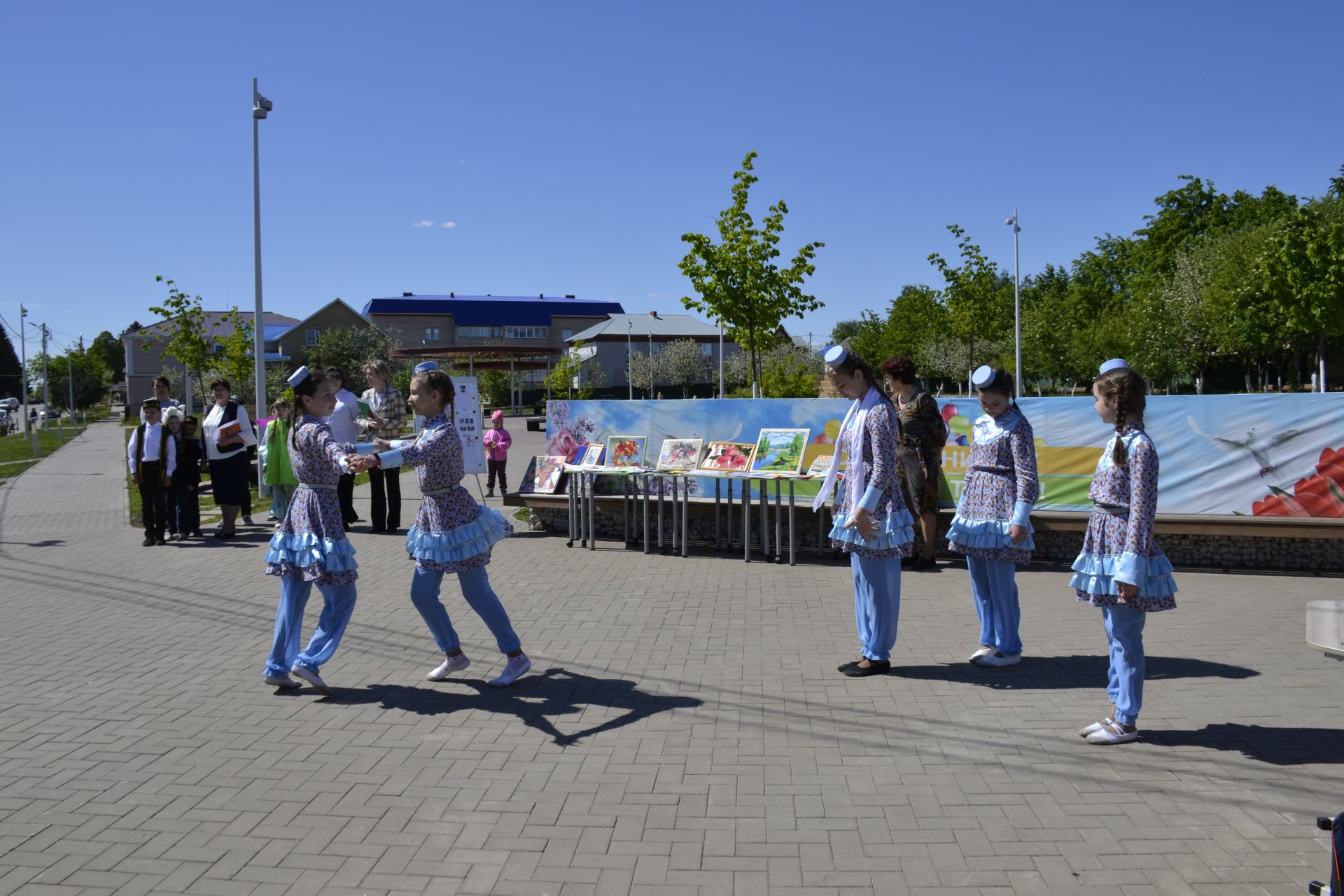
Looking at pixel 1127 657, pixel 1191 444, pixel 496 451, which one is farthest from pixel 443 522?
pixel 496 451

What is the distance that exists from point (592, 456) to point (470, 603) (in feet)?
18.3

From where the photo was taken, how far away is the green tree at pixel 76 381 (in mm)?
77562

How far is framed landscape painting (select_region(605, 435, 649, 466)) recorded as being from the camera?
11.2 m

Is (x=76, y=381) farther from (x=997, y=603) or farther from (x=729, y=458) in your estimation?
(x=997, y=603)

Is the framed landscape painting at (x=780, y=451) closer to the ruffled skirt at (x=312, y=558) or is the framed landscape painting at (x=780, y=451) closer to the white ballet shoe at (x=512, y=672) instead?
the white ballet shoe at (x=512, y=672)

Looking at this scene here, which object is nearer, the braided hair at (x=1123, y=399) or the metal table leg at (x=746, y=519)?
the braided hair at (x=1123, y=399)

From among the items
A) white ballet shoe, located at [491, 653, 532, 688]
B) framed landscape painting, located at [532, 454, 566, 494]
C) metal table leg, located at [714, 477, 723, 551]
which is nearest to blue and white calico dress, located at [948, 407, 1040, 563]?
white ballet shoe, located at [491, 653, 532, 688]

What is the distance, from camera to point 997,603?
629cm

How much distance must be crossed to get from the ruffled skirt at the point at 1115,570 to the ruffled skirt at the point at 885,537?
1.16 meters

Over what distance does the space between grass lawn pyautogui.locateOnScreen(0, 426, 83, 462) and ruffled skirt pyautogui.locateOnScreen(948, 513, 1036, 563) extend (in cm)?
3244

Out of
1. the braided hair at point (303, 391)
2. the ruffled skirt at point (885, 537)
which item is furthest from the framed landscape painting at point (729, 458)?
the braided hair at point (303, 391)

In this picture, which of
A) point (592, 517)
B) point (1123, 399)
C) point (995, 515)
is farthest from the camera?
point (592, 517)

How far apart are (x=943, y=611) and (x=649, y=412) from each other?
472 centimetres

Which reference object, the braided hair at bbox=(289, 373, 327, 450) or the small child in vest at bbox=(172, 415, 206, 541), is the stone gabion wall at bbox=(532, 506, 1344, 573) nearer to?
the braided hair at bbox=(289, 373, 327, 450)
